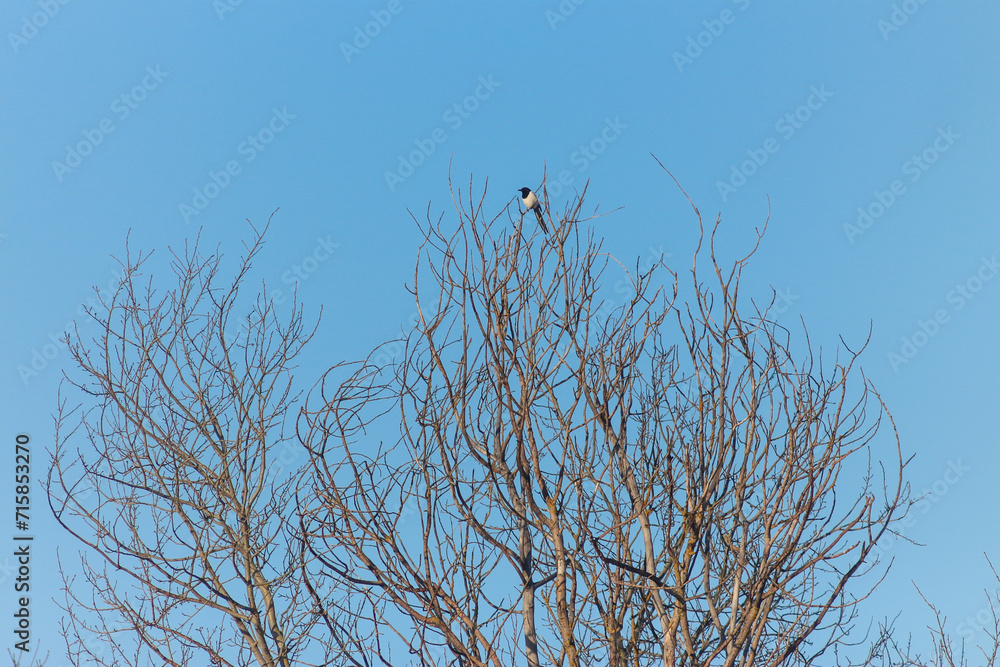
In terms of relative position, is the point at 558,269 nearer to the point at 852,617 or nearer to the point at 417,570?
the point at 417,570

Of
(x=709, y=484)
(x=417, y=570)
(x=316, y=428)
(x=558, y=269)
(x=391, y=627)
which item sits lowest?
(x=391, y=627)

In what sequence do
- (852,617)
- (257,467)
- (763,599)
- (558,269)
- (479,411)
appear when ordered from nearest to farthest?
(763,599)
(479,411)
(558,269)
(852,617)
(257,467)

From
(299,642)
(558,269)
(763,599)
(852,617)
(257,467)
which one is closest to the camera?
(763,599)

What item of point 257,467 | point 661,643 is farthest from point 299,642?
point 661,643

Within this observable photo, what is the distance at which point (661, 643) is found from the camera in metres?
3.09

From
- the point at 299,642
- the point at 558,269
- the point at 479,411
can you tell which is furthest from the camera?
the point at 299,642

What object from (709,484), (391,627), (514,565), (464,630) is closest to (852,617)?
(709,484)

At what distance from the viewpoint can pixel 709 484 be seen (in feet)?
9.08

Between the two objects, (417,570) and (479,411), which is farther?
(479,411)

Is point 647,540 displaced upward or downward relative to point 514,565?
upward

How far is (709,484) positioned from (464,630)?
1004 mm

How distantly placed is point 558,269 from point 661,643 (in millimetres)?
1533

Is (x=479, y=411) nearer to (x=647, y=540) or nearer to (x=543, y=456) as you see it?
(x=543, y=456)

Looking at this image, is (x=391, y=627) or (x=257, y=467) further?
(x=257, y=467)
